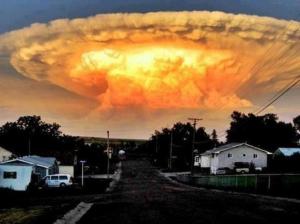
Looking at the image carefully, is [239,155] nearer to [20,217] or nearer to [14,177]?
[14,177]

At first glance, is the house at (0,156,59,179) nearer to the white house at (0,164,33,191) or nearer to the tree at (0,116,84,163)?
the white house at (0,164,33,191)

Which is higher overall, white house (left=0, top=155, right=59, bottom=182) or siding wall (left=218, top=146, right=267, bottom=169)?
siding wall (left=218, top=146, right=267, bottom=169)

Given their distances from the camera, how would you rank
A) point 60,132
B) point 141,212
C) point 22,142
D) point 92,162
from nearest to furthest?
point 141,212 → point 92,162 → point 22,142 → point 60,132

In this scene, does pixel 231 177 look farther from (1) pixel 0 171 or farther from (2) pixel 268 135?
(2) pixel 268 135

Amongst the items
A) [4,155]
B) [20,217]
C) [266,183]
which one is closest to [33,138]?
[4,155]

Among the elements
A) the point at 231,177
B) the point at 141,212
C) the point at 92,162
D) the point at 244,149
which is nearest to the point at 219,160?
the point at 244,149

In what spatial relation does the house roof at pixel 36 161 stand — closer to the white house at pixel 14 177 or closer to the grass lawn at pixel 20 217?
the white house at pixel 14 177

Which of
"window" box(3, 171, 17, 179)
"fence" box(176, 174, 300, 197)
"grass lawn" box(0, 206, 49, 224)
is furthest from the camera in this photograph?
"window" box(3, 171, 17, 179)

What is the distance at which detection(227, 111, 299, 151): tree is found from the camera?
176 m

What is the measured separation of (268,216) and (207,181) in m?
55.4

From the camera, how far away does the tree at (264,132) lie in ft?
578

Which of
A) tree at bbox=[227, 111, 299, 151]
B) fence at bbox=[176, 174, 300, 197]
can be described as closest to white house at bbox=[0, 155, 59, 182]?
fence at bbox=[176, 174, 300, 197]

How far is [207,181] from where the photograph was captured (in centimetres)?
8350

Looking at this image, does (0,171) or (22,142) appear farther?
(22,142)
